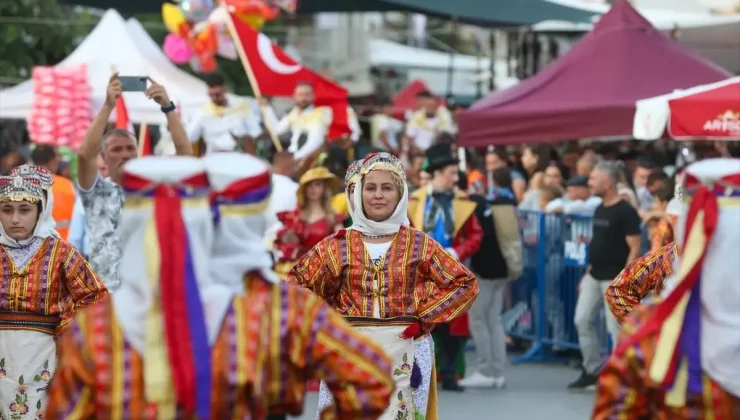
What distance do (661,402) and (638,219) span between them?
7482mm

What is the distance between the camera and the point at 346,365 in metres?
4.62

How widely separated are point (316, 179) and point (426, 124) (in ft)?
34.0

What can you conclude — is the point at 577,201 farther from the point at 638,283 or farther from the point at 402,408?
the point at 638,283

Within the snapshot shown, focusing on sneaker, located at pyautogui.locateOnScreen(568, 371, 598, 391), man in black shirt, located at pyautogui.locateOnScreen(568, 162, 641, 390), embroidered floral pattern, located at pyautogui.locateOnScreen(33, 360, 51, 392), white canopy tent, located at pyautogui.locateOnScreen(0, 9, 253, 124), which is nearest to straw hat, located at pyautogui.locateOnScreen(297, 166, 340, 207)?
man in black shirt, located at pyautogui.locateOnScreen(568, 162, 641, 390)

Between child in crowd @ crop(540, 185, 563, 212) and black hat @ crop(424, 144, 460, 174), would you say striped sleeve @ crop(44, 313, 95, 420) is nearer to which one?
black hat @ crop(424, 144, 460, 174)

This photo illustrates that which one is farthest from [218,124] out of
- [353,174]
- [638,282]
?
[638,282]

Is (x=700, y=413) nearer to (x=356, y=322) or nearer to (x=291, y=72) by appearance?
(x=356, y=322)

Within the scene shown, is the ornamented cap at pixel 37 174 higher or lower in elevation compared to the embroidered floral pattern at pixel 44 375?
higher

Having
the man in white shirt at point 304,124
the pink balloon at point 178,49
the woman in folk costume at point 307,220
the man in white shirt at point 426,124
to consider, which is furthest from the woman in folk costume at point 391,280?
the man in white shirt at point 426,124

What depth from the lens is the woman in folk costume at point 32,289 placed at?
6.85 meters

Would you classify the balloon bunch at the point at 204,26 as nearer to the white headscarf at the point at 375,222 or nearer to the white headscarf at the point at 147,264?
the white headscarf at the point at 375,222

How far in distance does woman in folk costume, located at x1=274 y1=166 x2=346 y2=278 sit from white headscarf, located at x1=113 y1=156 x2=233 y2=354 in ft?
23.9

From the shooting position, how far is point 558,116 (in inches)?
643

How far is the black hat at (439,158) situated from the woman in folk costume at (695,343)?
786 cm
